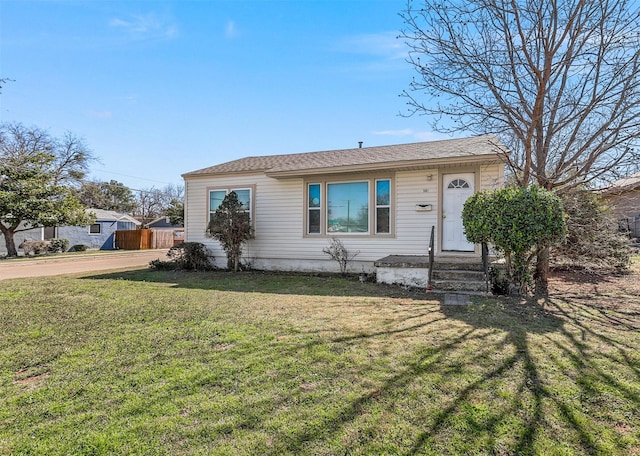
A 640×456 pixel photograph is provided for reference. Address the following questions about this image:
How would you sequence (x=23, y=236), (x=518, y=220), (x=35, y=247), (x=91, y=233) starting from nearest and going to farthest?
(x=518, y=220)
(x=35, y=247)
(x=23, y=236)
(x=91, y=233)

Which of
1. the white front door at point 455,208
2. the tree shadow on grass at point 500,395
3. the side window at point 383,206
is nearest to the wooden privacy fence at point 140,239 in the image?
the side window at point 383,206

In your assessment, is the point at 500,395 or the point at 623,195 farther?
the point at 623,195

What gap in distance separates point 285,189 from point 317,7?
498 cm

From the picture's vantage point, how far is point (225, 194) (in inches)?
437

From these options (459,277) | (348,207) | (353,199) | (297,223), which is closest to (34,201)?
(297,223)

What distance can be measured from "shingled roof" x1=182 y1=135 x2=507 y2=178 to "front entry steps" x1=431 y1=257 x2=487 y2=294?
2431 mm

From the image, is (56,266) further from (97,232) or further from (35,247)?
(97,232)

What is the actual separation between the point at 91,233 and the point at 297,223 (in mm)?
22070

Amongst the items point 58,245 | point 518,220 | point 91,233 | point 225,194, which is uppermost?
point 225,194

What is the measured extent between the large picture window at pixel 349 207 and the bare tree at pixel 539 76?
231 cm

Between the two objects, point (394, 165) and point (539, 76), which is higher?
point (539, 76)

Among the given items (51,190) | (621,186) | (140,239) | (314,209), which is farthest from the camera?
(140,239)

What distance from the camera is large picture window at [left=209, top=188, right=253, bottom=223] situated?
10867 mm

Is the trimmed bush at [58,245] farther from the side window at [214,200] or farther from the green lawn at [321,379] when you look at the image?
the green lawn at [321,379]
